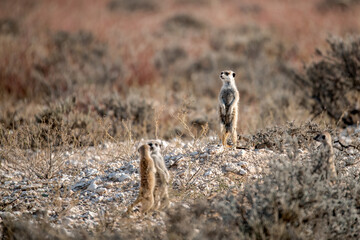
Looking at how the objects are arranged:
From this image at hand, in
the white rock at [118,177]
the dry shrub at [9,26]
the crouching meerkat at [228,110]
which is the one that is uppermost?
the dry shrub at [9,26]

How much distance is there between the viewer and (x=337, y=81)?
268 inches

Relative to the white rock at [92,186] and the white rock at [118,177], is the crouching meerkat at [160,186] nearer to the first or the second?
the white rock at [118,177]

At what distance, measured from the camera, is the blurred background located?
6.42m

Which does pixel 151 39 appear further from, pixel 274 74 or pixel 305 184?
pixel 305 184

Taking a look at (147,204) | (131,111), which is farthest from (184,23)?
(147,204)

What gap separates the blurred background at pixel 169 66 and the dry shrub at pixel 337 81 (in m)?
0.02

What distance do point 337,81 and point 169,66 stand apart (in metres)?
5.79

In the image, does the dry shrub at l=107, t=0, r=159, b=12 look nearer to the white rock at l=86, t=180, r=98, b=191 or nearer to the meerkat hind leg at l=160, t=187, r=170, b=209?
the white rock at l=86, t=180, r=98, b=191

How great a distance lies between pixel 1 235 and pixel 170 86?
7209 millimetres

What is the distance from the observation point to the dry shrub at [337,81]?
21.8ft

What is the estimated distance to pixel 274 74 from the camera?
35.1 ft

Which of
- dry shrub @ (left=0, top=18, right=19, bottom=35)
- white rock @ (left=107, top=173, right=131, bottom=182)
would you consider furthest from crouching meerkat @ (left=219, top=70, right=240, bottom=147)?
dry shrub @ (left=0, top=18, right=19, bottom=35)

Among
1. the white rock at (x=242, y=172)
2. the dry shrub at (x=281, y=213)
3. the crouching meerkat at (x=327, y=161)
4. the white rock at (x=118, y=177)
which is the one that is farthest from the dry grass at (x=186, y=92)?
the white rock at (x=118, y=177)

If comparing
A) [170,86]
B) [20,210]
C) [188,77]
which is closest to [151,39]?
[188,77]
